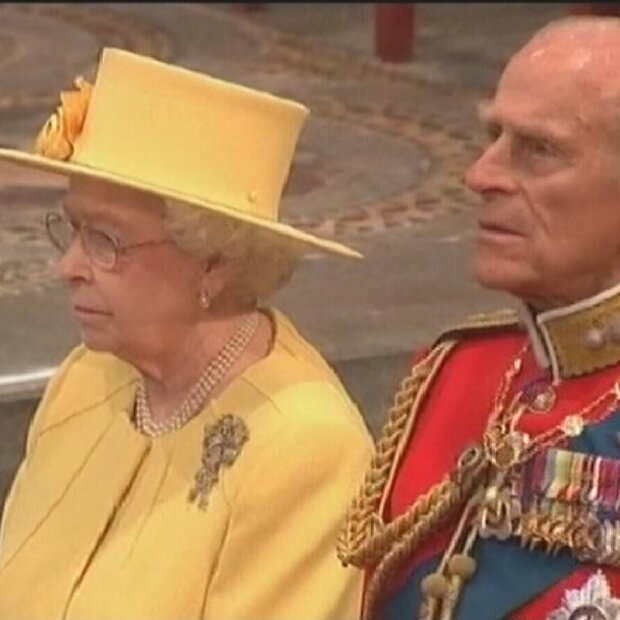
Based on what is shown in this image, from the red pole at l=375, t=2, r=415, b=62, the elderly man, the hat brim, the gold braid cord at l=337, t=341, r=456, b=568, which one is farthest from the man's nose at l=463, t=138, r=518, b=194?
the red pole at l=375, t=2, r=415, b=62

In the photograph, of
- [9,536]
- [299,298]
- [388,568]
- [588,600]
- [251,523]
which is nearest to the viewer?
[588,600]

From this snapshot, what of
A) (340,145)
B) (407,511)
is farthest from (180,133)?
(340,145)

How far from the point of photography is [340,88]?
6.38 m

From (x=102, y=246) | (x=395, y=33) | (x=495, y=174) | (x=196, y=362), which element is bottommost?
(x=395, y=33)

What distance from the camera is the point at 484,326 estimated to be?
197 centimetres

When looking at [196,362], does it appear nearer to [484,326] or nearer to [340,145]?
[484,326]

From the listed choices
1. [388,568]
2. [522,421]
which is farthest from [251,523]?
[522,421]

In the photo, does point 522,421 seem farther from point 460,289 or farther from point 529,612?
point 460,289

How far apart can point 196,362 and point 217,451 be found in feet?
0.32

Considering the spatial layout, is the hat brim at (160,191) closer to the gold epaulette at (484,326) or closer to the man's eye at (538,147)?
the gold epaulette at (484,326)

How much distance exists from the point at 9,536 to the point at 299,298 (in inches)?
62.6

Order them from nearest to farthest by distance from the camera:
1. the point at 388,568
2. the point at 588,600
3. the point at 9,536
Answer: the point at 588,600 → the point at 388,568 → the point at 9,536

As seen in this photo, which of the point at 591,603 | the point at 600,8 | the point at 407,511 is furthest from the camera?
the point at 600,8

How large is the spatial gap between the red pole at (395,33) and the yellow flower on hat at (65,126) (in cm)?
472
